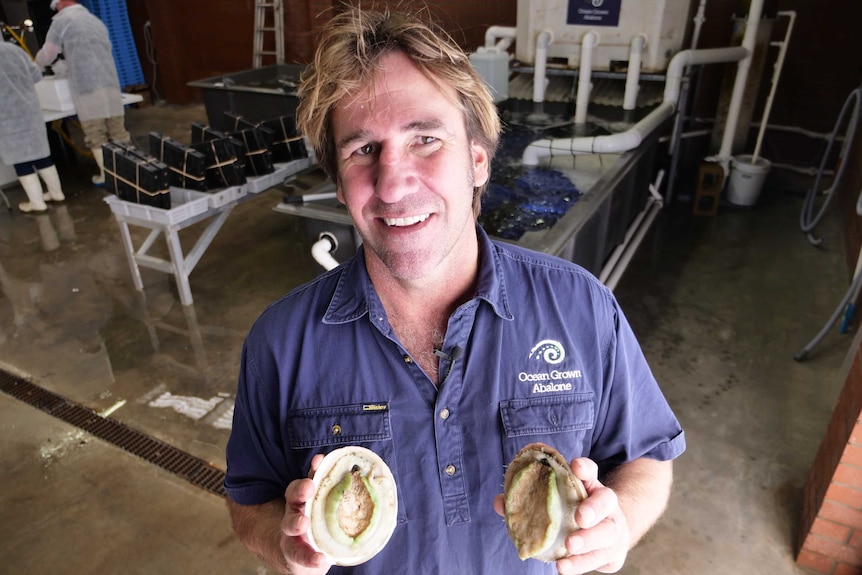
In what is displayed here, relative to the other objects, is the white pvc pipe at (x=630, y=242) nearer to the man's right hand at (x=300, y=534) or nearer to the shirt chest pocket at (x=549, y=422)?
the shirt chest pocket at (x=549, y=422)

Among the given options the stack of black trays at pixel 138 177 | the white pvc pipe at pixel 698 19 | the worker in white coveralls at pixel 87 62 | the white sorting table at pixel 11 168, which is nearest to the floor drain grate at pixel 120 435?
Answer: the stack of black trays at pixel 138 177

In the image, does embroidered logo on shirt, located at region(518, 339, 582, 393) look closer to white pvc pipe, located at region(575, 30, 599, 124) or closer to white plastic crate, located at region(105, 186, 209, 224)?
white plastic crate, located at region(105, 186, 209, 224)

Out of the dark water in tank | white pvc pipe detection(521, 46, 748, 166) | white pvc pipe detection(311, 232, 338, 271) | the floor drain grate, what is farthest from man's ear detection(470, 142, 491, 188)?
white pvc pipe detection(521, 46, 748, 166)

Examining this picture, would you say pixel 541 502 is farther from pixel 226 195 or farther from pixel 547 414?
pixel 226 195

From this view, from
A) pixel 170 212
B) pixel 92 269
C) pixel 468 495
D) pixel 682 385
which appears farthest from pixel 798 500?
pixel 92 269

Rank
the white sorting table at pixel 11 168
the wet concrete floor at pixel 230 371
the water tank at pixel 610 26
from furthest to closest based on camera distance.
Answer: the white sorting table at pixel 11 168 < the water tank at pixel 610 26 < the wet concrete floor at pixel 230 371

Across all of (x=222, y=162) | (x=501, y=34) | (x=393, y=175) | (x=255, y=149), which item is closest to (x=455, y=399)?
(x=393, y=175)

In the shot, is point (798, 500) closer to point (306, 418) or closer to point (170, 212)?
point (306, 418)

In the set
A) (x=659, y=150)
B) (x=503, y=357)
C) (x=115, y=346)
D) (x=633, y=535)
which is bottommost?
(x=115, y=346)

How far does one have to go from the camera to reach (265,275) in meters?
4.57

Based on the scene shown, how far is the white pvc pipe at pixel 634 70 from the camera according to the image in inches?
182

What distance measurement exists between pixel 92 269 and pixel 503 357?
462cm

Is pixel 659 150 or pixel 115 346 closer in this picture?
pixel 115 346

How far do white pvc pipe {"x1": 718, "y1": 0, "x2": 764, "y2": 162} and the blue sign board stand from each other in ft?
3.85
